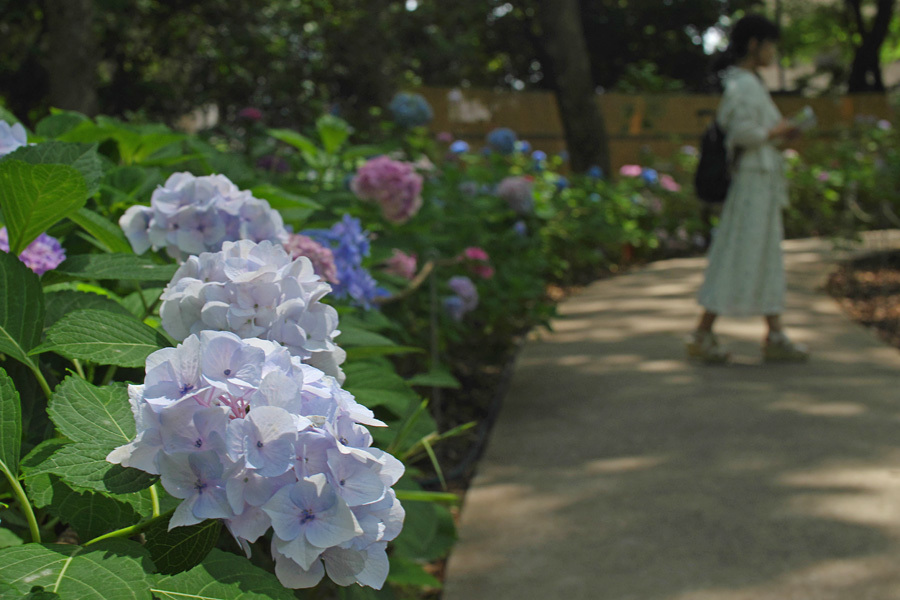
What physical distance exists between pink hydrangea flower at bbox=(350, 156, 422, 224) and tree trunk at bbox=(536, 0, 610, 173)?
27.4 ft

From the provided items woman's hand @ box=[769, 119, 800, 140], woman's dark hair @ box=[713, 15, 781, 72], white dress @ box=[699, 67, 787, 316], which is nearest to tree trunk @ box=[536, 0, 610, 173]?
woman's dark hair @ box=[713, 15, 781, 72]

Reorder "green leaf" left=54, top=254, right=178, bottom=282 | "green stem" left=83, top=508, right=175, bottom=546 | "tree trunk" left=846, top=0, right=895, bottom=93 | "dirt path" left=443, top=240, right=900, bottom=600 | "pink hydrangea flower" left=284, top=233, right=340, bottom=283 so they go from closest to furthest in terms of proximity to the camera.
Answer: "green stem" left=83, top=508, right=175, bottom=546
"green leaf" left=54, top=254, right=178, bottom=282
"pink hydrangea flower" left=284, top=233, right=340, bottom=283
"dirt path" left=443, top=240, right=900, bottom=600
"tree trunk" left=846, top=0, right=895, bottom=93

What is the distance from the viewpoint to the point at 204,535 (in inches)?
29.8

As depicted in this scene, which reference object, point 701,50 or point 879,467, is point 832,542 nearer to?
point 879,467

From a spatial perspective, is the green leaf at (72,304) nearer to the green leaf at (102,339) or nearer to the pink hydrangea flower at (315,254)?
the green leaf at (102,339)

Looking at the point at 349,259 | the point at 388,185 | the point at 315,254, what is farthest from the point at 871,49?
the point at 315,254

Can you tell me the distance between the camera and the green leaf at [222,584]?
0.69m

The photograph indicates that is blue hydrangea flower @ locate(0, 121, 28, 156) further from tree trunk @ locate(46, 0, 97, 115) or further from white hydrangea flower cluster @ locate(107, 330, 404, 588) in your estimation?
tree trunk @ locate(46, 0, 97, 115)

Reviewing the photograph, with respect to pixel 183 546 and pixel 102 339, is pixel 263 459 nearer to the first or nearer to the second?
pixel 183 546

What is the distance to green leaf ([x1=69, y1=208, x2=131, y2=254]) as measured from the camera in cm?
123

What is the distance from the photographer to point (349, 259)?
76.8 inches

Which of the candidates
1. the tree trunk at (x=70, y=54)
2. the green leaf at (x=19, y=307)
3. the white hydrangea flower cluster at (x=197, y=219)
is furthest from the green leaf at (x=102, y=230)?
the tree trunk at (x=70, y=54)

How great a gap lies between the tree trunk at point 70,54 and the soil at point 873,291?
506 cm

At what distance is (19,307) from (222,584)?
0.44 m
